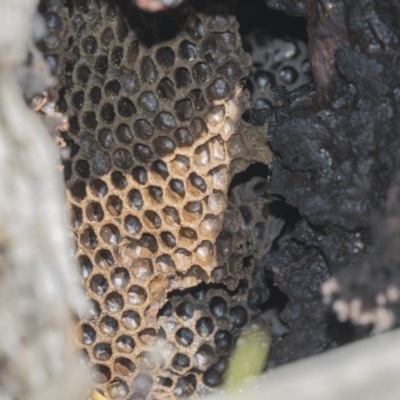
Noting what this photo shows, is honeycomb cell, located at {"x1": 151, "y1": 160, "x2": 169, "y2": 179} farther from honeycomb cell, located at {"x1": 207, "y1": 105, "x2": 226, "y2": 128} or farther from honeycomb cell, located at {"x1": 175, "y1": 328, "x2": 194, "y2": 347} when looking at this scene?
honeycomb cell, located at {"x1": 175, "y1": 328, "x2": 194, "y2": 347}

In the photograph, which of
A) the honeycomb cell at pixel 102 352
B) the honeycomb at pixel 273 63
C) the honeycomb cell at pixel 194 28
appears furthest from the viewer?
the honeycomb at pixel 273 63

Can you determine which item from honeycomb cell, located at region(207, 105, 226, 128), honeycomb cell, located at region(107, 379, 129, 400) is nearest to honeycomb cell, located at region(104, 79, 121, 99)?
honeycomb cell, located at region(207, 105, 226, 128)

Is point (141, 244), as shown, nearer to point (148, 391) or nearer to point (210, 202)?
point (210, 202)

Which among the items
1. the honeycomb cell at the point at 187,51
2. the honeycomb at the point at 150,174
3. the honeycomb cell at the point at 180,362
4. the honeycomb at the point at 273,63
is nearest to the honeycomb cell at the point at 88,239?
the honeycomb at the point at 150,174

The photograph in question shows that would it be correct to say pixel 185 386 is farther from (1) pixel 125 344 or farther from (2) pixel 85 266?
(2) pixel 85 266

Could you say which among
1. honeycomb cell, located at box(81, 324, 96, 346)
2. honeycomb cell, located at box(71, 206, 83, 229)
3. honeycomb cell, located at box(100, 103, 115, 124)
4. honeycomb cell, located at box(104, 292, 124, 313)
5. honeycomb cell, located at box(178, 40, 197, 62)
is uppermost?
honeycomb cell, located at box(178, 40, 197, 62)

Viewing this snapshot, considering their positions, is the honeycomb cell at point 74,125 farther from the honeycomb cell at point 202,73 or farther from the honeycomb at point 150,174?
the honeycomb cell at point 202,73
